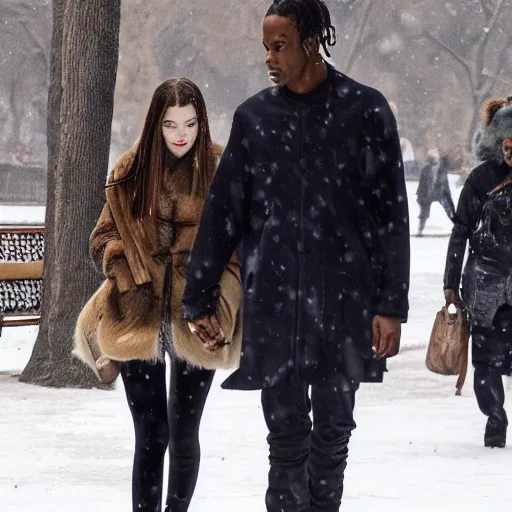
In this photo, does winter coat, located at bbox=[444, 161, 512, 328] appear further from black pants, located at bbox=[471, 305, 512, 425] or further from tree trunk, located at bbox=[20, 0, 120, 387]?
tree trunk, located at bbox=[20, 0, 120, 387]

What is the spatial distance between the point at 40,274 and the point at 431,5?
150ft

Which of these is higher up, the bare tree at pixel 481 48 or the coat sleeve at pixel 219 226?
the coat sleeve at pixel 219 226

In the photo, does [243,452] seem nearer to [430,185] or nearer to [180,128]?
[180,128]

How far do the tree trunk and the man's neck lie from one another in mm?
5765

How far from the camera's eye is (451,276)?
26.8ft

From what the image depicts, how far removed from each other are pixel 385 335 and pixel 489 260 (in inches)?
131

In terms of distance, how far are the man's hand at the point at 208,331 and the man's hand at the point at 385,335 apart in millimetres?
500

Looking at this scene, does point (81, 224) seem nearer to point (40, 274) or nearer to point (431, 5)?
point (40, 274)

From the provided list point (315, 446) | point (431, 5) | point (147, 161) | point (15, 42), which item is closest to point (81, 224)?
point (147, 161)

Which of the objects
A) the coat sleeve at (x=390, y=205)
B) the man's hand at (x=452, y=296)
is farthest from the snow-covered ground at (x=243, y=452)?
the coat sleeve at (x=390, y=205)

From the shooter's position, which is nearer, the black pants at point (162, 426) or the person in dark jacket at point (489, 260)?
the black pants at point (162, 426)

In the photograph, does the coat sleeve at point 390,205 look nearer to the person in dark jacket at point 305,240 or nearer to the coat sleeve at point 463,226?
the person in dark jacket at point 305,240

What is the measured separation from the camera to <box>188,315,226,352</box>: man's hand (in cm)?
507

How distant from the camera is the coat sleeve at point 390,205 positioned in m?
4.93
